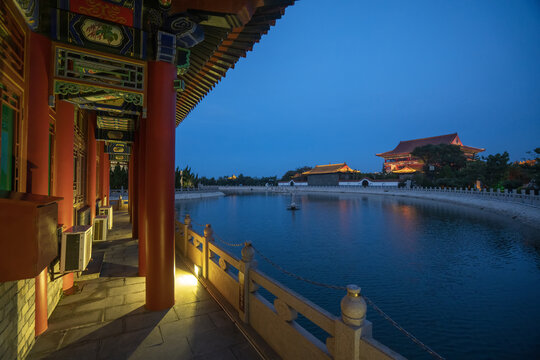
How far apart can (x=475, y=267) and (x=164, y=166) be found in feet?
37.1

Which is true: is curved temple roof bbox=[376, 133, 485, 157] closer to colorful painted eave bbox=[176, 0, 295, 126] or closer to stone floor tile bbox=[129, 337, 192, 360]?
Answer: colorful painted eave bbox=[176, 0, 295, 126]

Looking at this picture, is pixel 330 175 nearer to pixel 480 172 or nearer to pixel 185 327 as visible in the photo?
pixel 480 172

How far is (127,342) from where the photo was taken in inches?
130

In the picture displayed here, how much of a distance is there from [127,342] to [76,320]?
1167 mm

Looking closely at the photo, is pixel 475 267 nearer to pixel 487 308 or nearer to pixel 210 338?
pixel 487 308

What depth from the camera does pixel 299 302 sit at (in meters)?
2.70

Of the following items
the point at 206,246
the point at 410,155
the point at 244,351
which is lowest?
the point at 244,351

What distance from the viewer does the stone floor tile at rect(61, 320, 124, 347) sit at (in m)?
3.34

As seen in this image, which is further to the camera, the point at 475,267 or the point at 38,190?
the point at 475,267

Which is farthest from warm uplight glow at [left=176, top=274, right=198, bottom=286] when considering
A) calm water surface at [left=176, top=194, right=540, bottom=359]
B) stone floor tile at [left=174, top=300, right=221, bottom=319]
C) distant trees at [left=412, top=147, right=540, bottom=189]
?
distant trees at [left=412, top=147, right=540, bottom=189]

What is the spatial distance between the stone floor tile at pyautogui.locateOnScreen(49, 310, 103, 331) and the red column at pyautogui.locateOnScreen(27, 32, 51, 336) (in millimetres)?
197

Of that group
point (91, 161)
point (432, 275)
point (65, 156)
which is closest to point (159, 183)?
point (65, 156)

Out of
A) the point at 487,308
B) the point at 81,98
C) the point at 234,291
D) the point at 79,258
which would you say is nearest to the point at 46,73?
the point at 81,98

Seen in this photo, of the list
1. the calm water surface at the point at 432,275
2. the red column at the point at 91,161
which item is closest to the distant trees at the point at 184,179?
the calm water surface at the point at 432,275
